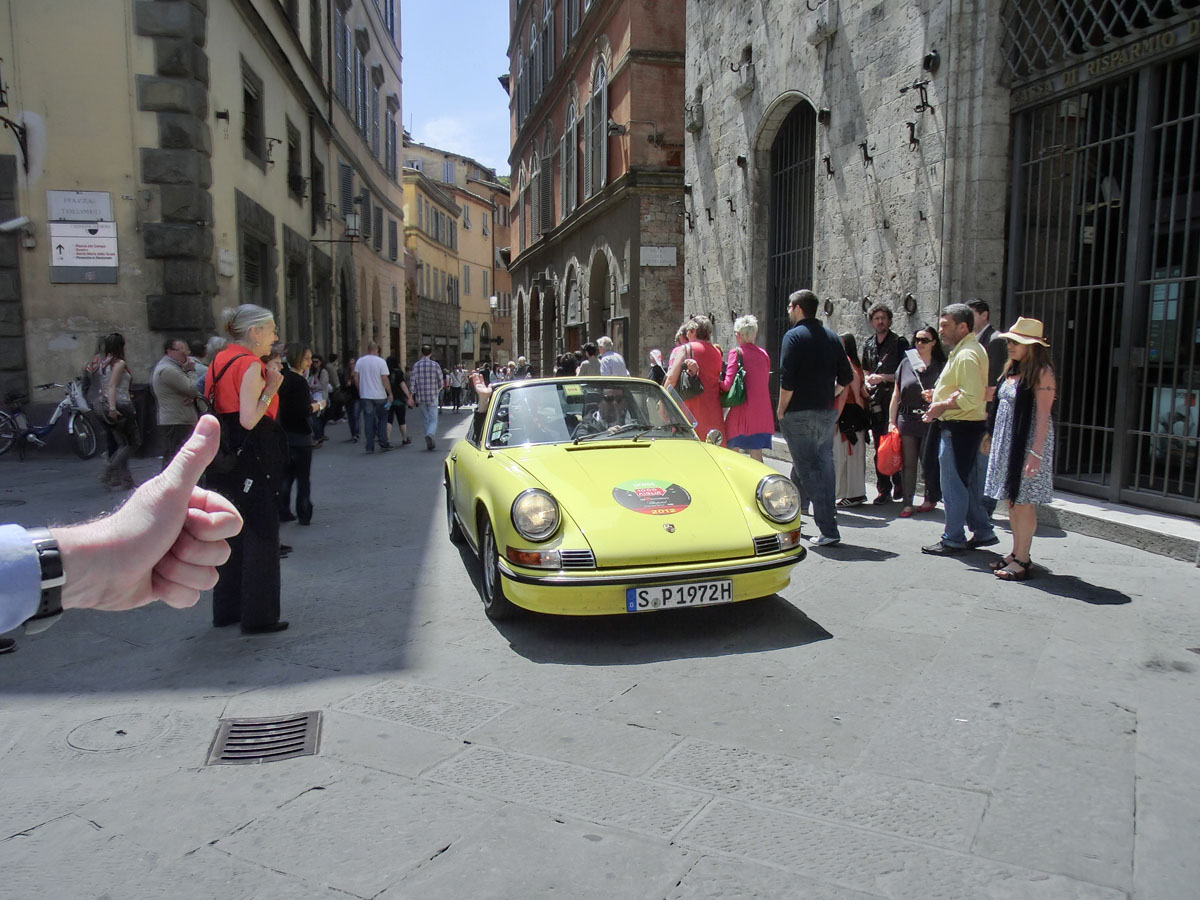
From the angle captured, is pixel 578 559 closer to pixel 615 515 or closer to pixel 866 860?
pixel 615 515

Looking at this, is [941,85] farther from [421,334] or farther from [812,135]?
[421,334]

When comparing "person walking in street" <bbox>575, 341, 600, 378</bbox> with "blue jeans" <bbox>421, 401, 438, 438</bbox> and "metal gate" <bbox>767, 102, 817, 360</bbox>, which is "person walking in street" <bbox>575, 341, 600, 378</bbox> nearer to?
"metal gate" <bbox>767, 102, 817, 360</bbox>

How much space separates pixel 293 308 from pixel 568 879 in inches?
698

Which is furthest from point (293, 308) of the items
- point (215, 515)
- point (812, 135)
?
point (215, 515)

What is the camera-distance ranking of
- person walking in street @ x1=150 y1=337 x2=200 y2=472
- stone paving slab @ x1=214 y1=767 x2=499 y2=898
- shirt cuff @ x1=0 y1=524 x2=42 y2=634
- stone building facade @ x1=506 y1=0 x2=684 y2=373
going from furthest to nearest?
stone building facade @ x1=506 y1=0 x2=684 y2=373 < person walking in street @ x1=150 y1=337 x2=200 y2=472 < stone paving slab @ x1=214 y1=767 x2=499 y2=898 < shirt cuff @ x1=0 y1=524 x2=42 y2=634

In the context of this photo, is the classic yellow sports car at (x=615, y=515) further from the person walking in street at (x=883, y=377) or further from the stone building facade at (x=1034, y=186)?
the stone building facade at (x=1034, y=186)

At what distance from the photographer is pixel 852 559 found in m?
6.32

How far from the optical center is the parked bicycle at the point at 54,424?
11711 mm

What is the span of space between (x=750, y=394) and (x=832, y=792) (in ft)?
16.4

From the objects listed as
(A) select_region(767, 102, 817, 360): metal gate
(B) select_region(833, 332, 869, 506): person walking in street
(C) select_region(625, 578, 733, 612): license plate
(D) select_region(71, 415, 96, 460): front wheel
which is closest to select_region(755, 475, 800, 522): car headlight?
(C) select_region(625, 578, 733, 612): license plate

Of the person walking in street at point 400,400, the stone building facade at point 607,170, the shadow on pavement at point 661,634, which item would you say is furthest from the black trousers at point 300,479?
the stone building facade at point 607,170

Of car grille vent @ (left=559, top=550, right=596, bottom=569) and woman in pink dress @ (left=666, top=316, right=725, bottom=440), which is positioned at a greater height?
woman in pink dress @ (left=666, top=316, right=725, bottom=440)

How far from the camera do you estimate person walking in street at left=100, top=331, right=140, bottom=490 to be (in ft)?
30.8

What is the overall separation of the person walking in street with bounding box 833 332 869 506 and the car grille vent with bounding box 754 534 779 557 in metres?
3.72
